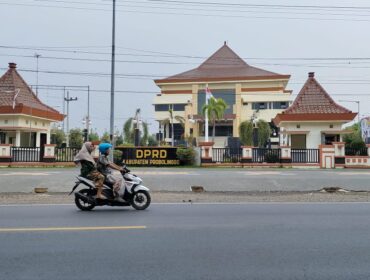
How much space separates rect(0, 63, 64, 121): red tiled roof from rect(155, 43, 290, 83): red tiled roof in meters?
30.4

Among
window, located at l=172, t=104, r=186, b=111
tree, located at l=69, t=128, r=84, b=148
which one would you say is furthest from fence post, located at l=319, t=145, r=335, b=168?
window, located at l=172, t=104, r=186, b=111

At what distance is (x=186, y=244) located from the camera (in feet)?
22.8

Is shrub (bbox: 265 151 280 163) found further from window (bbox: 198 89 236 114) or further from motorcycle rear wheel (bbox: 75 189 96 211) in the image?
window (bbox: 198 89 236 114)

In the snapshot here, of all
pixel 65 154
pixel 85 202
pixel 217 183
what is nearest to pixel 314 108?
pixel 65 154

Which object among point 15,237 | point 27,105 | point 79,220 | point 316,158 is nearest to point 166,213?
point 79,220

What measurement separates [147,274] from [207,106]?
40.4 metres

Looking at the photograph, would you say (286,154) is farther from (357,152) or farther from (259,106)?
(259,106)

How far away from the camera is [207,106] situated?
149 feet

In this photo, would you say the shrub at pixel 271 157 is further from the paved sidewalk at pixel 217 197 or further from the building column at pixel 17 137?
the building column at pixel 17 137

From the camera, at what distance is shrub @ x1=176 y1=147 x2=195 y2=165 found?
30266 millimetres

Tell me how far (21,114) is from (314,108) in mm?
23281

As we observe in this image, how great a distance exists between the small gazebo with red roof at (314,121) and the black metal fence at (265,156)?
5.01m

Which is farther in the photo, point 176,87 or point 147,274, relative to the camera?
point 176,87

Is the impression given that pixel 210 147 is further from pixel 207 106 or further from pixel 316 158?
pixel 207 106
